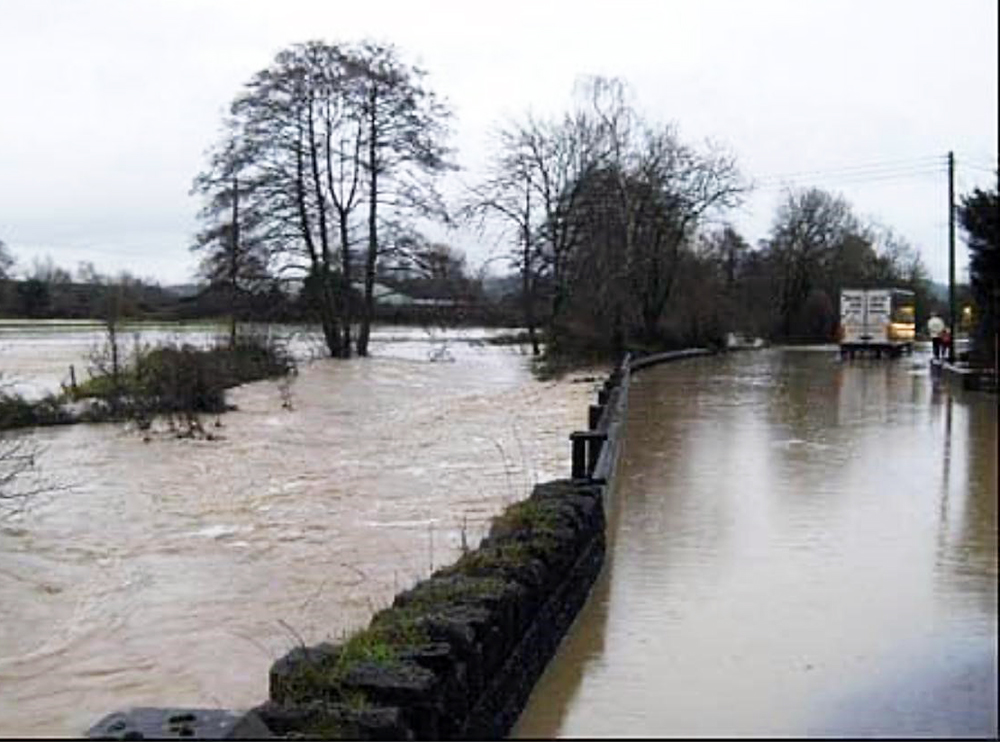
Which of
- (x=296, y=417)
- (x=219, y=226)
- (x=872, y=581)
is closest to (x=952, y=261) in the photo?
(x=296, y=417)

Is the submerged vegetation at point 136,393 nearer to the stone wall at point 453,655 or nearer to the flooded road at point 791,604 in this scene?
the flooded road at point 791,604

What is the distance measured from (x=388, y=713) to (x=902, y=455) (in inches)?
421

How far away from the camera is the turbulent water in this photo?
813 cm

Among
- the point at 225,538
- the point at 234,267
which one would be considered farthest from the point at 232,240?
the point at 225,538

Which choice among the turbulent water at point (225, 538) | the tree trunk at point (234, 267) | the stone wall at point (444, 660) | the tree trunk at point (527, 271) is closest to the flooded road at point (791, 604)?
the stone wall at point (444, 660)

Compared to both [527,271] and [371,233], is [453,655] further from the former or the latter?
[527,271]

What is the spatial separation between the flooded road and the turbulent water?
2.07m

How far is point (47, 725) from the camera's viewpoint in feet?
22.8

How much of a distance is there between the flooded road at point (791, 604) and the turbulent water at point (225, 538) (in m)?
2.07

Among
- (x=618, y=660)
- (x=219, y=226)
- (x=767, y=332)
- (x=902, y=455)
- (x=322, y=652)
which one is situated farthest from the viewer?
(x=767, y=332)

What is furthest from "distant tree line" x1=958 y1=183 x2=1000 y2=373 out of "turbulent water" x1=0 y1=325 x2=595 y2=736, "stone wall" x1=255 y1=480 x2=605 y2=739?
"turbulent water" x1=0 y1=325 x2=595 y2=736

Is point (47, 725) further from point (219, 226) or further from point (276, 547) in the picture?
point (219, 226)

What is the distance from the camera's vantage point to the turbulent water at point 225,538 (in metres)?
8.13

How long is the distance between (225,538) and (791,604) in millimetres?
7899
